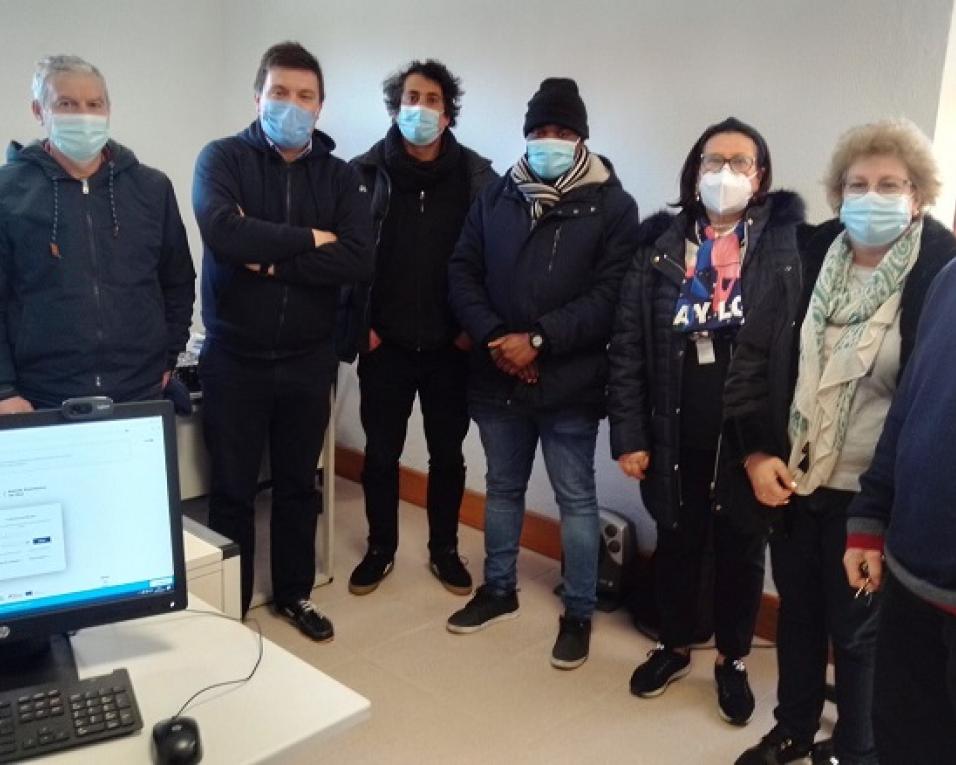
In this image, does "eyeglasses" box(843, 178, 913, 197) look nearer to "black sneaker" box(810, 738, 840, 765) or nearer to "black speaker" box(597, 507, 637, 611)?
"black sneaker" box(810, 738, 840, 765)

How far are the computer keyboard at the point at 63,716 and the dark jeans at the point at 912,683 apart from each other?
1.11m

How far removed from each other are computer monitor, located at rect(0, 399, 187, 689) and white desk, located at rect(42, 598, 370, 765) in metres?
0.08

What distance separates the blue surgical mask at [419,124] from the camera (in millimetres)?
2770

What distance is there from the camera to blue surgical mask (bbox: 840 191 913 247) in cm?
181

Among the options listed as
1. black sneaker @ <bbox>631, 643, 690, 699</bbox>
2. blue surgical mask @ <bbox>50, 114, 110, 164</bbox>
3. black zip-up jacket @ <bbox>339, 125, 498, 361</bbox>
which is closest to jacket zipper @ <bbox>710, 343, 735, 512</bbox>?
black sneaker @ <bbox>631, 643, 690, 699</bbox>

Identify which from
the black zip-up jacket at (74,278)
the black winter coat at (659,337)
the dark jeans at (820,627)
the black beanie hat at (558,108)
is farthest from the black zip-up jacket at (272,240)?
the dark jeans at (820,627)

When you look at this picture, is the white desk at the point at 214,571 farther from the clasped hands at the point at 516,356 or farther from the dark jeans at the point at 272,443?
the clasped hands at the point at 516,356

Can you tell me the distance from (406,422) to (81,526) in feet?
6.20

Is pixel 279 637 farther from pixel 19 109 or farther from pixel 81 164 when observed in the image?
pixel 19 109

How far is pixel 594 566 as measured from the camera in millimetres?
2725

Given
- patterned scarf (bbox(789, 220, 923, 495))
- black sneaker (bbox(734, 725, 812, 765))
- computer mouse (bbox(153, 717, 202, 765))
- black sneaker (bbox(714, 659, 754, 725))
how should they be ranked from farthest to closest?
black sneaker (bbox(714, 659, 754, 725)) → black sneaker (bbox(734, 725, 812, 765)) → patterned scarf (bbox(789, 220, 923, 495)) → computer mouse (bbox(153, 717, 202, 765))

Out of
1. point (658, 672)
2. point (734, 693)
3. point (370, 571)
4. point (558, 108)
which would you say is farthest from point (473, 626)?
point (558, 108)

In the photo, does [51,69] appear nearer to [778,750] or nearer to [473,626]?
[473,626]

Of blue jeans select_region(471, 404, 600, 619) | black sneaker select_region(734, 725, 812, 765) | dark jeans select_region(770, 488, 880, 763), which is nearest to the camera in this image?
dark jeans select_region(770, 488, 880, 763)
